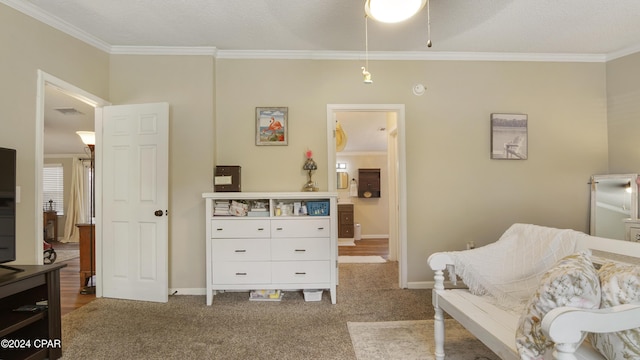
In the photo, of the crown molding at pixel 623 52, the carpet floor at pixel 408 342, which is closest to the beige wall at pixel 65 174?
the carpet floor at pixel 408 342

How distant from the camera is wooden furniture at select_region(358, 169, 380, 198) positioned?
7508 mm

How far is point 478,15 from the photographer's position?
8.39 feet

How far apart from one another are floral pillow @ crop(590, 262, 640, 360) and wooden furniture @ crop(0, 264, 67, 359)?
299 centimetres

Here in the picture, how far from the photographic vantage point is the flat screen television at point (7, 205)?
186 centimetres

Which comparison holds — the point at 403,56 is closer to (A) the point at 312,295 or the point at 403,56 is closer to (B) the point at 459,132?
(B) the point at 459,132

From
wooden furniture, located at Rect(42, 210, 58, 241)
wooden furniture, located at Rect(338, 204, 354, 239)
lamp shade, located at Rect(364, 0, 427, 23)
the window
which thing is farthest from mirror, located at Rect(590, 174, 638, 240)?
the window

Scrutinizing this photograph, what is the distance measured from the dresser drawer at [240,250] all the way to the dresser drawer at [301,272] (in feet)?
0.55

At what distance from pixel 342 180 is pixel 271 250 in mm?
4865

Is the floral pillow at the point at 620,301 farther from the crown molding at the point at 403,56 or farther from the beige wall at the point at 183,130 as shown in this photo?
the beige wall at the point at 183,130

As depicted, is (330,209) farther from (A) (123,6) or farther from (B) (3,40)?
(B) (3,40)

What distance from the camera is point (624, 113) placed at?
3229 millimetres

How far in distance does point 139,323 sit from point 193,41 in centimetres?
270

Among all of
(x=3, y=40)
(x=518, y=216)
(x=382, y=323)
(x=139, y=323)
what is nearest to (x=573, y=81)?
(x=518, y=216)

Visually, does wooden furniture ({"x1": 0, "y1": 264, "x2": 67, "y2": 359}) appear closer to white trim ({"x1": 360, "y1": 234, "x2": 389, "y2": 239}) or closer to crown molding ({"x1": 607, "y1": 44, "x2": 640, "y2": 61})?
crown molding ({"x1": 607, "y1": 44, "x2": 640, "y2": 61})
